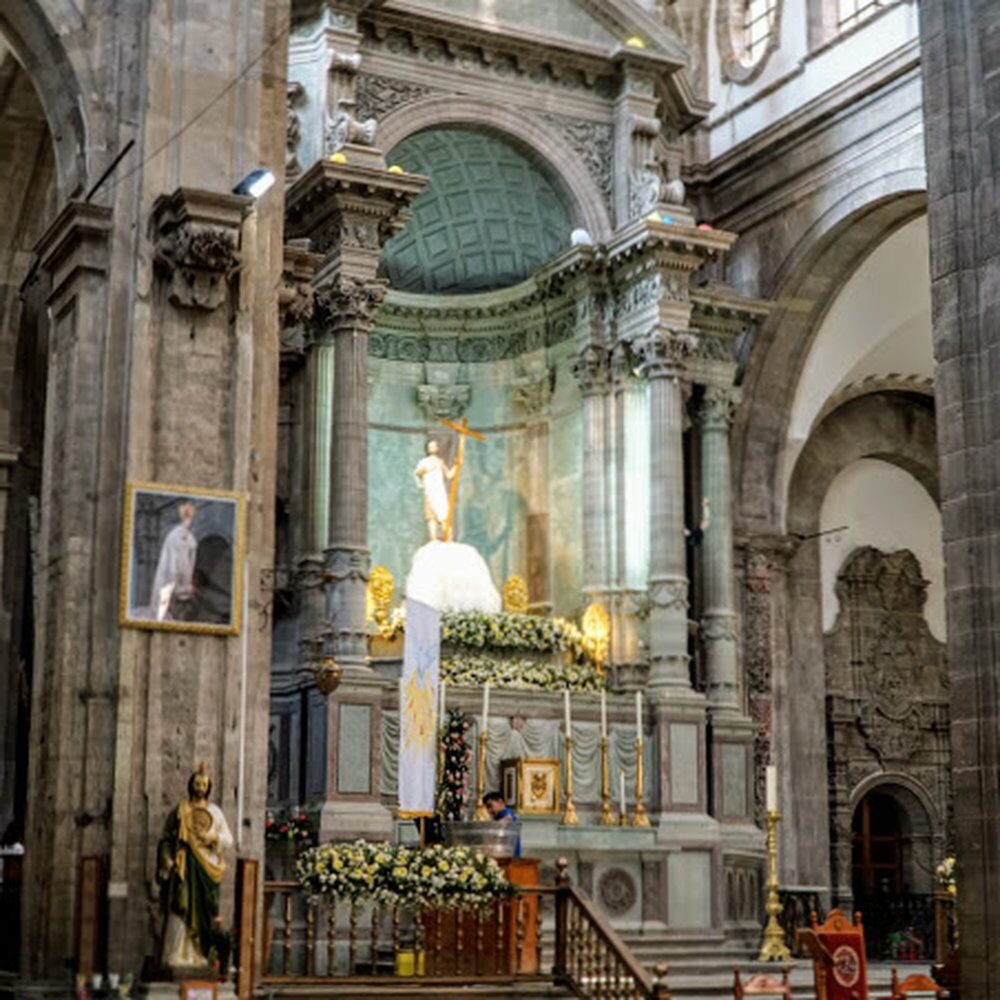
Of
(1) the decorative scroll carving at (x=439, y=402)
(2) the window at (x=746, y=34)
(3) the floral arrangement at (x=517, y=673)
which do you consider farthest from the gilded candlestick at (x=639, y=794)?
(2) the window at (x=746, y=34)

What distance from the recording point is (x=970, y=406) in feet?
43.1

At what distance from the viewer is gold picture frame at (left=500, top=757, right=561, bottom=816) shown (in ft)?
69.8

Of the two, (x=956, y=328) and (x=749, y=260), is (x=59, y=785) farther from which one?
(x=749, y=260)

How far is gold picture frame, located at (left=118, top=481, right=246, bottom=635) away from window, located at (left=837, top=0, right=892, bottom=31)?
1492 centimetres

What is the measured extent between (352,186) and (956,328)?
9509 millimetres

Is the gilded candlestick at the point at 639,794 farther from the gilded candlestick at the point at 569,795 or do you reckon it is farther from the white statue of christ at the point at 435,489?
the white statue of christ at the point at 435,489

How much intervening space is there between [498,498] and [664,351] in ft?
11.7

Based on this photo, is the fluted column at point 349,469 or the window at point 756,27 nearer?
the fluted column at point 349,469

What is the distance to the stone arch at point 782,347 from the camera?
2580 centimetres

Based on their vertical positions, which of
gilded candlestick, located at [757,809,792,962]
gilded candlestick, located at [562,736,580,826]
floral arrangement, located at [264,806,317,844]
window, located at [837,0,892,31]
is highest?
window, located at [837,0,892,31]

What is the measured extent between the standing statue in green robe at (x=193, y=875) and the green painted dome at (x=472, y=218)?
12682 mm

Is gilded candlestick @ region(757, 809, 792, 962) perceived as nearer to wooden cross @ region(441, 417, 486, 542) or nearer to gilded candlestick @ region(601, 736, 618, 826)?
gilded candlestick @ region(601, 736, 618, 826)

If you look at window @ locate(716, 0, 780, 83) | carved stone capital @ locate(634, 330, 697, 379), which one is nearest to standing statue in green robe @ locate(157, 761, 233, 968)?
carved stone capital @ locate(634, 330, 697, 379)

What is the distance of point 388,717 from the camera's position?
21.0m
